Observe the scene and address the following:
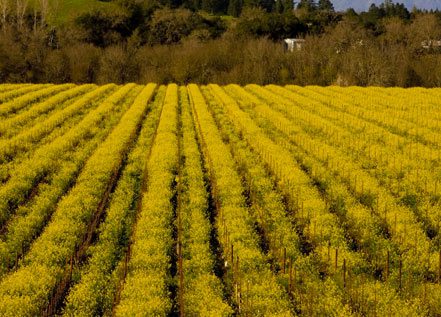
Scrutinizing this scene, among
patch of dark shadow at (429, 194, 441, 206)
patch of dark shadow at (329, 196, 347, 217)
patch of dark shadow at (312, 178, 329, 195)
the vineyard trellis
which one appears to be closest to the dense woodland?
the vineyard trellis

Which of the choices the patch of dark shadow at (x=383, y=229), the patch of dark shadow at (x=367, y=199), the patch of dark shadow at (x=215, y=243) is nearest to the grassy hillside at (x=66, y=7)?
the patch of dark shadow at (x=215, y=243)

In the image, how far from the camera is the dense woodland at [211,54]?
59.5m

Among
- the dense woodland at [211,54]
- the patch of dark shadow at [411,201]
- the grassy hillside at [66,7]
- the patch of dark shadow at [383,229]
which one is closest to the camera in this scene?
the patch of dark shadow at [383,229]

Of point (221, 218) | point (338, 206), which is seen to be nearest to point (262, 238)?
point (221, 218)

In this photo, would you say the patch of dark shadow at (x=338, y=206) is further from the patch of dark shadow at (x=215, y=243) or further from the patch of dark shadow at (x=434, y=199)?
the patch of dark shadow at (x=215, y=243)

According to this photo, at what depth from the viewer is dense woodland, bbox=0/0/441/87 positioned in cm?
5947

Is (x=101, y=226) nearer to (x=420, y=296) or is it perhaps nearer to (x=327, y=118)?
(x=420, y=296)

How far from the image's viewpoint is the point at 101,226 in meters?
14.2

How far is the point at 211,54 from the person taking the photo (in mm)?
70188

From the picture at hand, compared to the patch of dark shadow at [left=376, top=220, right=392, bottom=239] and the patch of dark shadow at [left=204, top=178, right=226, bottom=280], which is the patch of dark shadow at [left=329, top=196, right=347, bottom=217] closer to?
the patch of dark shadow at [left=376, top=220, right=392, bottom=239]

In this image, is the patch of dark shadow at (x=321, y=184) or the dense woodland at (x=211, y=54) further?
the dense woodland at (x=211, y=54)

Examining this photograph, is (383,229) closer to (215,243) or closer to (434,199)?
(434,199)

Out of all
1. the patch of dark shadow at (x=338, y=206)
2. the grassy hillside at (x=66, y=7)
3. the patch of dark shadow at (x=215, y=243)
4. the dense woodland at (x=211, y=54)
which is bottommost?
the patch of dark shadow at (x=215, y=243)

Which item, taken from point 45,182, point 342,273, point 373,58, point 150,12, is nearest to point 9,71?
point 150,12
